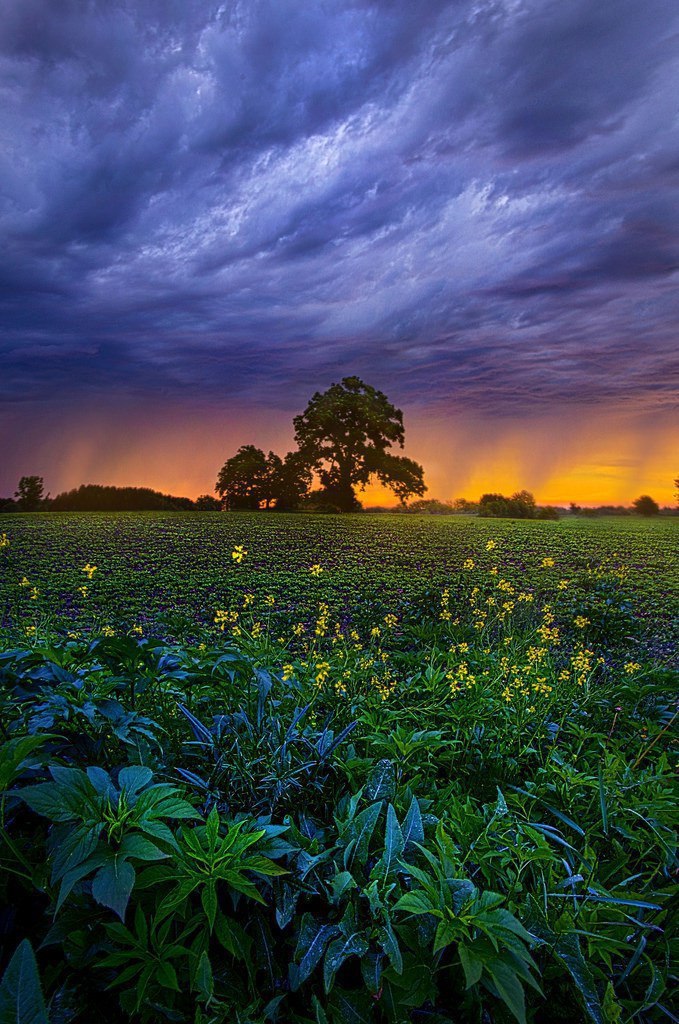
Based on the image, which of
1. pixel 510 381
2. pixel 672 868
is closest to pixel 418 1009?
pixel 672 868

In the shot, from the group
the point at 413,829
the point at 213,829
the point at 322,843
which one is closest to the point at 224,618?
the point at 322,843

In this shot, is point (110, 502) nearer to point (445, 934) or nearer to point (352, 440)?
point (352, 440)

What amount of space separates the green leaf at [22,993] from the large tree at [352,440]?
5740 millimetres

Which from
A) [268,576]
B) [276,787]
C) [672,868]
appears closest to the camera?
[276,787]

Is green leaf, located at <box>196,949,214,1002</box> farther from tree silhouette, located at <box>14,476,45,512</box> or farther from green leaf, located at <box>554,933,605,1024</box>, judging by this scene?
tree silhouette, located at <box>14,476,45,512</box>

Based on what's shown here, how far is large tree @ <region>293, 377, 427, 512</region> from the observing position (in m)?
6.38

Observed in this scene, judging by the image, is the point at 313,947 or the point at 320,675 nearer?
the point at 313,947

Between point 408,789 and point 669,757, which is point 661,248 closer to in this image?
point 669,757

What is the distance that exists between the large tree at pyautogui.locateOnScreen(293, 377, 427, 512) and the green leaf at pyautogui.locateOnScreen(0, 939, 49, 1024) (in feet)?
18.8

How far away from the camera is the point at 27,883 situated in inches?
44.5

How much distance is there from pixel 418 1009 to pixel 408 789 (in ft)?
1.42

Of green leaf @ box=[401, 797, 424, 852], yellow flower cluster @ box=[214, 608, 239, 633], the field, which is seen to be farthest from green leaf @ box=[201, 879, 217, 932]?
yellow flower cluster @ box=[214, 608, 239, 633]

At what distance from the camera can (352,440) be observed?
650cm

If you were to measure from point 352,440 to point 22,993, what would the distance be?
5.94m
